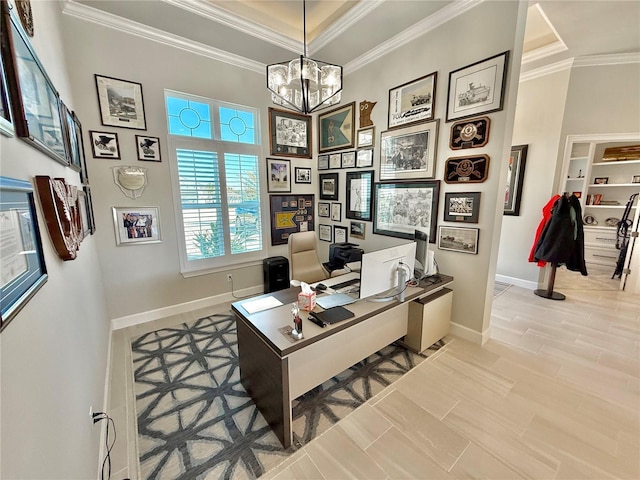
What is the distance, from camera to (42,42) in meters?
1.49

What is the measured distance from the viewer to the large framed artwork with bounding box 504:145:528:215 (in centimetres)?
389

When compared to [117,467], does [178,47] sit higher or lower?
higher

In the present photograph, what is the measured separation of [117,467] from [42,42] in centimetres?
248

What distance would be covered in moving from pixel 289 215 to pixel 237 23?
2290 mm

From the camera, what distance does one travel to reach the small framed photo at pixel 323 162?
3.91m

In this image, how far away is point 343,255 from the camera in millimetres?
3318

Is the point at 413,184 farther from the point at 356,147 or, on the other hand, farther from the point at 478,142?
the point at 356,147

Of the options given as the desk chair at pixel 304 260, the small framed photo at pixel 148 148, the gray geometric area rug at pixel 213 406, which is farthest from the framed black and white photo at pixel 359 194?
the small framed photo at pixel 148 148

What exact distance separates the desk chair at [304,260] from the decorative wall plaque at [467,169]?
1442 millimetres

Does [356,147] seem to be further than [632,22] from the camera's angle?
Yes

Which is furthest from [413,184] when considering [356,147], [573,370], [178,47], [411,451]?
[178,47]

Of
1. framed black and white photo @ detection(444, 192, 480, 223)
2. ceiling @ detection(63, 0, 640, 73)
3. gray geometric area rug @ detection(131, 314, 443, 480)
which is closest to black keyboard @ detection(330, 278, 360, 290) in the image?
gray geometric area rug @ detection(131, 314, 443, 480)

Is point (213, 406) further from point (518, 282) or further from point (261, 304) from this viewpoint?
point (518, 282)

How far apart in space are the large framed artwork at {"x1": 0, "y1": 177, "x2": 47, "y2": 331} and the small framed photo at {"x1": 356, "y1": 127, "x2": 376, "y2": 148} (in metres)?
3.07
